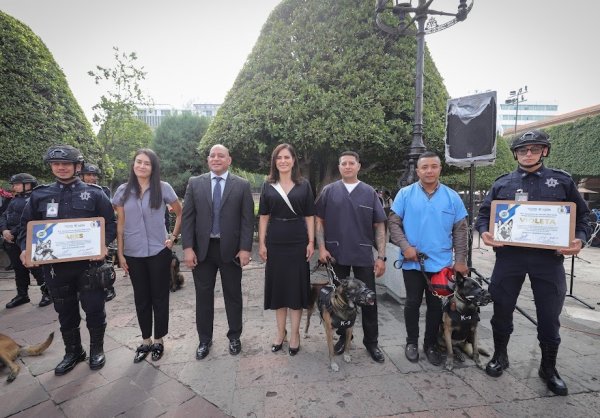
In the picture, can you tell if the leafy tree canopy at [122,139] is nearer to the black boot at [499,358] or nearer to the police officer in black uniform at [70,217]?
the police officer in black uniform at [70,217]

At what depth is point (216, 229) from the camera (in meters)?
3.21

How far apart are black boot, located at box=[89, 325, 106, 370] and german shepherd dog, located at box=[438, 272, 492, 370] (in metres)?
3.69

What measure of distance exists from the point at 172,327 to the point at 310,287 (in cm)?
215

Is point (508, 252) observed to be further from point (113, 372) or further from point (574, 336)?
point (113, 372)

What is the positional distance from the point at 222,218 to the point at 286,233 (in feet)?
2.39

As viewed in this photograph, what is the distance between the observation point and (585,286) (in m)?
6.34

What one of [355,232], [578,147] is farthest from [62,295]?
[578,147]

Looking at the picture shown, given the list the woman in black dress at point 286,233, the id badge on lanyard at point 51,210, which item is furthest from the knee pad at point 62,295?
the woman in black dress at point 286,233

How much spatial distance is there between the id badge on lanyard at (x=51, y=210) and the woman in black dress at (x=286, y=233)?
6.72ft

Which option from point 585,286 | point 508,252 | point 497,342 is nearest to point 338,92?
point 508,252

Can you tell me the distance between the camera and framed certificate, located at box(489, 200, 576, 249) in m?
2.50

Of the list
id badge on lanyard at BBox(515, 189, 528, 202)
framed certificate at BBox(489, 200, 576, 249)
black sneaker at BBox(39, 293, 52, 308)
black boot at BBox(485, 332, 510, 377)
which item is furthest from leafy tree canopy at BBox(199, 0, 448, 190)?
black sneaker at BBox(39, 293, 52, 308)

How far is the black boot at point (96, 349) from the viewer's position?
10.1 ft

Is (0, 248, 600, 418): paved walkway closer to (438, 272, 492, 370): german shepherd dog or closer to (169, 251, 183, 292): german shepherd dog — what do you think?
(438, 272, 492, 370): german shepherd dog
